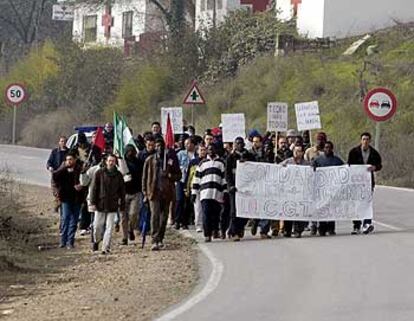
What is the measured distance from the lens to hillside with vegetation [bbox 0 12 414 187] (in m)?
45.1

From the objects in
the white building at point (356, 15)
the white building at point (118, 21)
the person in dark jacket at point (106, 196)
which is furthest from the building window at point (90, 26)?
the person in dark jacket at point (106, 196)

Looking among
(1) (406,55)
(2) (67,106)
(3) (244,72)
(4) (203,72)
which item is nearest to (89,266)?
(1) (406,55)

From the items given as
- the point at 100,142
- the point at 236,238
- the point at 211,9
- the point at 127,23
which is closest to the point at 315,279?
the point at 236,238

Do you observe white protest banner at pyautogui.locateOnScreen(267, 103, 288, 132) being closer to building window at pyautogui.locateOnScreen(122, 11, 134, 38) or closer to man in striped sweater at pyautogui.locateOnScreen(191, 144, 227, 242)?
man in striped sweater at pyautogui.locateOnScreen(191, 144, 227, 242)

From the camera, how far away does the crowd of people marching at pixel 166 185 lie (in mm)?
20766

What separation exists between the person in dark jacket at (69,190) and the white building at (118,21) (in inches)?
2164

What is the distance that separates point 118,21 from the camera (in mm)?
85188

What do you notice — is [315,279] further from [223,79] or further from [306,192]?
[223,79]

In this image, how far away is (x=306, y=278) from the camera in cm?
1648

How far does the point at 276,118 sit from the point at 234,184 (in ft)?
16.7

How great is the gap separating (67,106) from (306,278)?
46.9 metres

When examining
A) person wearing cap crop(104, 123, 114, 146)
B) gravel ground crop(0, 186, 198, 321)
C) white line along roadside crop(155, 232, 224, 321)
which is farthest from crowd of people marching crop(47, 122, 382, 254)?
white line along roadside crop(155, 232, 224, 321)

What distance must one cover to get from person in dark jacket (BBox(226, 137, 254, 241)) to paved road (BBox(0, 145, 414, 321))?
267mm

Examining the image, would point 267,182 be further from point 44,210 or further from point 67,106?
point 67,106
